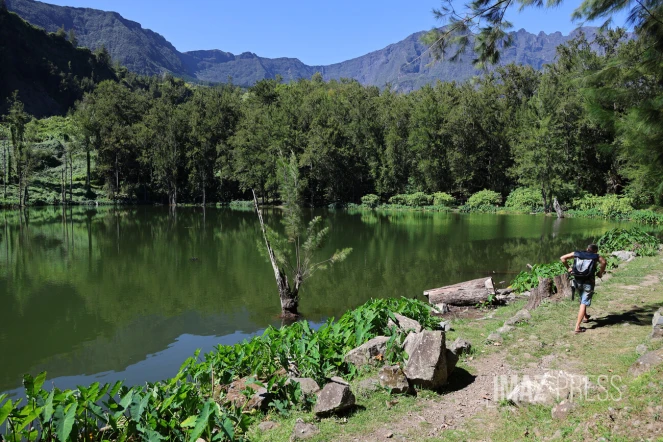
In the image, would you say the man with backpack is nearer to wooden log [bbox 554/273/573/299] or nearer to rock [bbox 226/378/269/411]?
wooden log [bbox 554/273/573/299]

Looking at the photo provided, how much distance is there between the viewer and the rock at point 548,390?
14.4 feet

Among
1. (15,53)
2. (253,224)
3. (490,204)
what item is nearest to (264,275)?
(253,224)

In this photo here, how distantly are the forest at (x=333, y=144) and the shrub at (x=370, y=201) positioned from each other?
231cm

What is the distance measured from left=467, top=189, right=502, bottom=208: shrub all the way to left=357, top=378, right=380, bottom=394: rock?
143 ft

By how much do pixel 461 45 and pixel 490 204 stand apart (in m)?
42.2

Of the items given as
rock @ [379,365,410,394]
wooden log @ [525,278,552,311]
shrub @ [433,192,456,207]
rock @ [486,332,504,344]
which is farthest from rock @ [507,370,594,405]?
shrub @ [433,192,456,207]

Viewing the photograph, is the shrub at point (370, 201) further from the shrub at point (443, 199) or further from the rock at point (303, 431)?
the rock at point (303, 431)

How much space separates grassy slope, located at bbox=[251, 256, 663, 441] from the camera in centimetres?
368

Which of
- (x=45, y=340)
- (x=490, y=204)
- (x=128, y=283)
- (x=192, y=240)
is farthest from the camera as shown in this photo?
(x=490, y=204)

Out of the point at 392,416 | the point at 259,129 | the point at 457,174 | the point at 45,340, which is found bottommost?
the point at 45,340

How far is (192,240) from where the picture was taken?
1021 inches

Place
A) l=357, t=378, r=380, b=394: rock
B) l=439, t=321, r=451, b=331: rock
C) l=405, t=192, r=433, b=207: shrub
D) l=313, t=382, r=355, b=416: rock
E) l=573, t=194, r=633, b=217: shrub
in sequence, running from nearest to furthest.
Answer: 1. l=313, t=382, r=355, b=416: rock
2. l=357, t=378, r=380, b=394: rock
3. l=439, t=321, r=451, b=331: rock
4. l=573, t=194, r=633, b=217: shrub
5. l=405, t=192, r=433, b=207: shrub

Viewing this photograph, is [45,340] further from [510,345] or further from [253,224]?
[253,224]

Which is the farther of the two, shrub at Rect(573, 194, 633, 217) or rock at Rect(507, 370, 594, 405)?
shrub at Rect(573, 194, 633, 217)
